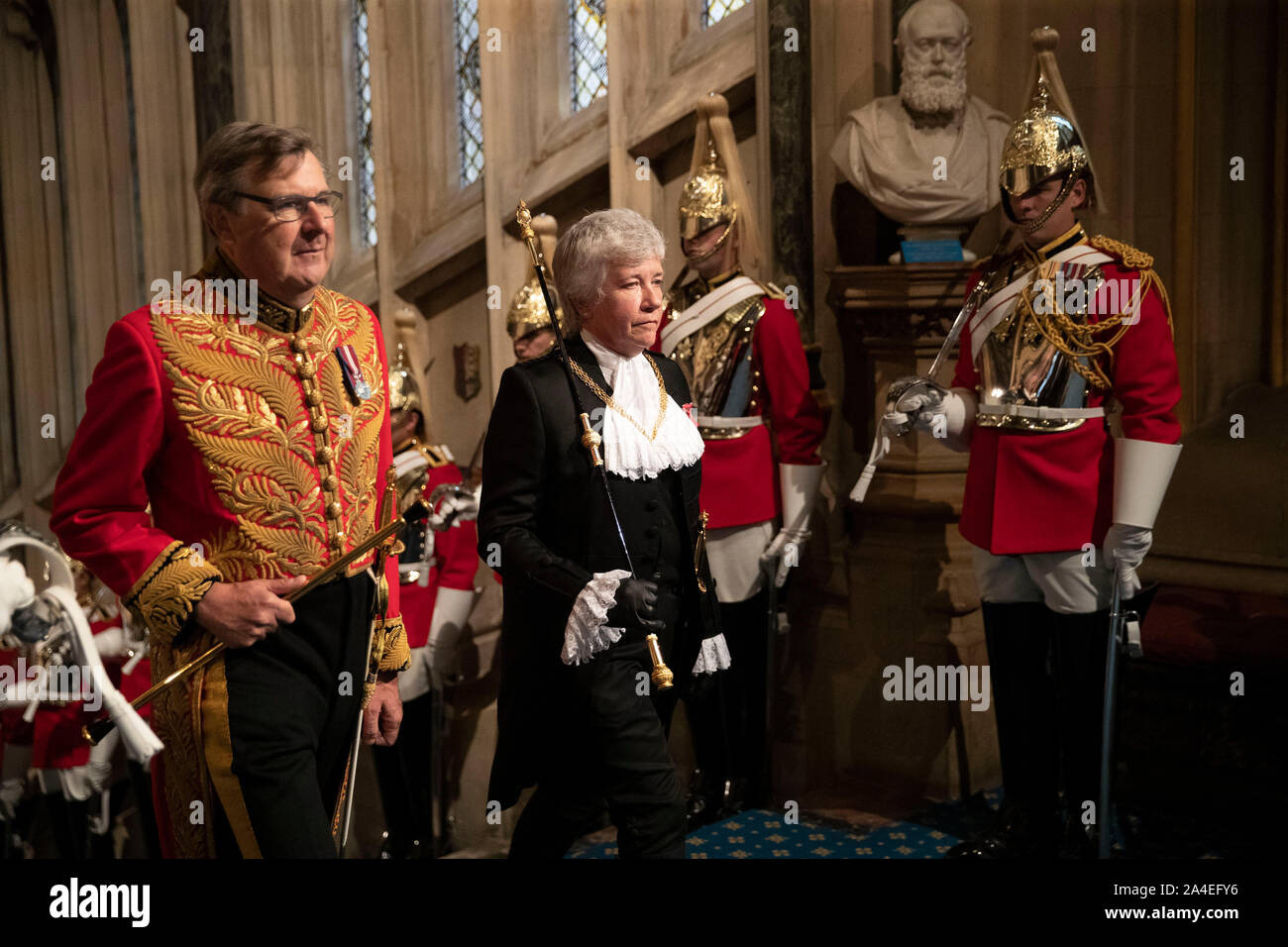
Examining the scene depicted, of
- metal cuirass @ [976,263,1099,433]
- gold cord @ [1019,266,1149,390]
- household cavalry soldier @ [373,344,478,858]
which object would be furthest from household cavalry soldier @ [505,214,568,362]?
gold cord @ [1019,266,1149,390]

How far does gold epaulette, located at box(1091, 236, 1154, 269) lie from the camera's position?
326 centimetres

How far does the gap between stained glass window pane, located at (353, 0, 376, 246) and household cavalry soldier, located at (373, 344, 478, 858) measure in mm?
699

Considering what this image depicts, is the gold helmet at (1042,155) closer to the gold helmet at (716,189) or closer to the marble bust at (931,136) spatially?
the marble bust at (931,136)

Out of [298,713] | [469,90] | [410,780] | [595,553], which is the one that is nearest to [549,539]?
[595,553]

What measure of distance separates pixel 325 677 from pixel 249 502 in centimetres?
32

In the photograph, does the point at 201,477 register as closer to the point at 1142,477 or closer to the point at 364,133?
the point at 1142,477

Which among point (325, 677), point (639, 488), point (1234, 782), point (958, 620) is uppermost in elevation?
point (639, 488)

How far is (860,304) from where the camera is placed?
13.4 feet

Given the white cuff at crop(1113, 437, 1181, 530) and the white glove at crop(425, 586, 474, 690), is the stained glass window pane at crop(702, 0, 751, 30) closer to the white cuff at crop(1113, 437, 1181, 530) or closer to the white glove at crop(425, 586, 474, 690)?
the white glove at crop(425, 586, 474, 690)

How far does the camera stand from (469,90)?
4.87m

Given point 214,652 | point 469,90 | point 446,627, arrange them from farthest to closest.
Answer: point 469,90
point 446,627
point 214,652

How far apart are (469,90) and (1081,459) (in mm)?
2604
